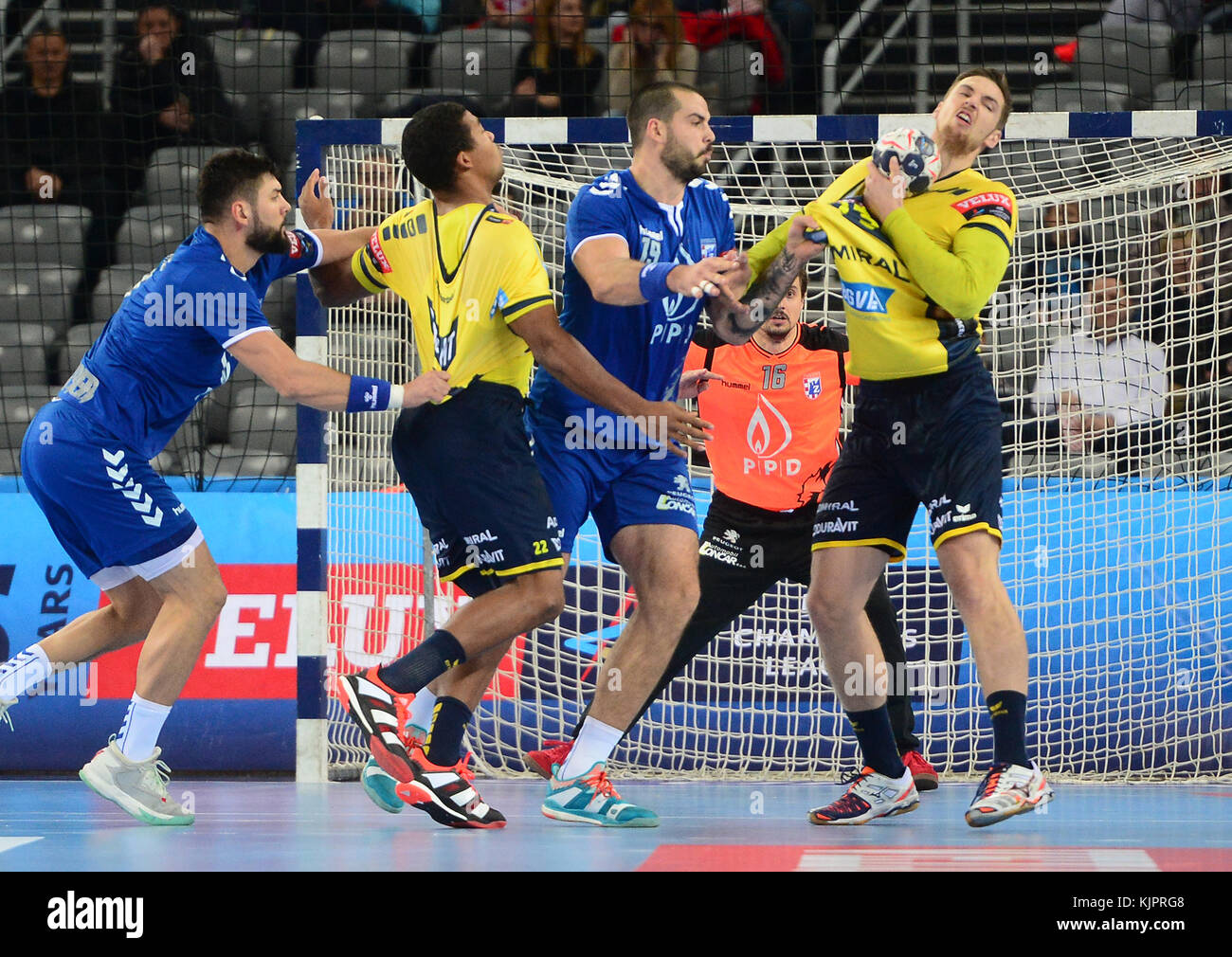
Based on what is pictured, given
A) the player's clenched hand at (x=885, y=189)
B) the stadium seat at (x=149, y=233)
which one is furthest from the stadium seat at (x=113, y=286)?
the player's clenched hand at (x=885, y=189)

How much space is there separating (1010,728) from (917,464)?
85 centimetres

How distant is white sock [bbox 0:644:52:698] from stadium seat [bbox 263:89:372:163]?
5.20 metres

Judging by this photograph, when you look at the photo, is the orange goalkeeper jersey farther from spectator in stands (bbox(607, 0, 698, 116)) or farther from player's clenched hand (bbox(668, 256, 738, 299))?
spectator in stands (bbox(607, 0, 698, 116))

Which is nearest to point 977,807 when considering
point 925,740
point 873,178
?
point 873,178

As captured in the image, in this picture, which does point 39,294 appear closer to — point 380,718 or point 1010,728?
point 380,718

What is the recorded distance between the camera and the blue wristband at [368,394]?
4.73 metres

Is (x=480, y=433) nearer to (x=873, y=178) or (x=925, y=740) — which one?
(x=873, y=178)

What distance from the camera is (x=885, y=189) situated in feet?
14.8

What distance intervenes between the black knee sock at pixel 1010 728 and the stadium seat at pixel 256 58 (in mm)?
7374

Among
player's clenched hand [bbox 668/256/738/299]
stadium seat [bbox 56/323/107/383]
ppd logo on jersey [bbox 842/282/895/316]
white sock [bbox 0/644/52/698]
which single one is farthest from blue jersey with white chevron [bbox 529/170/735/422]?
stadium seat [bbox 56/323/107/383]

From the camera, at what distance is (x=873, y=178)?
4531 mm

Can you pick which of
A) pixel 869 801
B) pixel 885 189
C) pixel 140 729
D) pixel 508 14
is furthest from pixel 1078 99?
pixel 140 729

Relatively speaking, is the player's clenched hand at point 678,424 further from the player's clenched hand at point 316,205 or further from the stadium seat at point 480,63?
the stadium seat at point 480,63

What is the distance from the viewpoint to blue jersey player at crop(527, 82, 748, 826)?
471 cm
